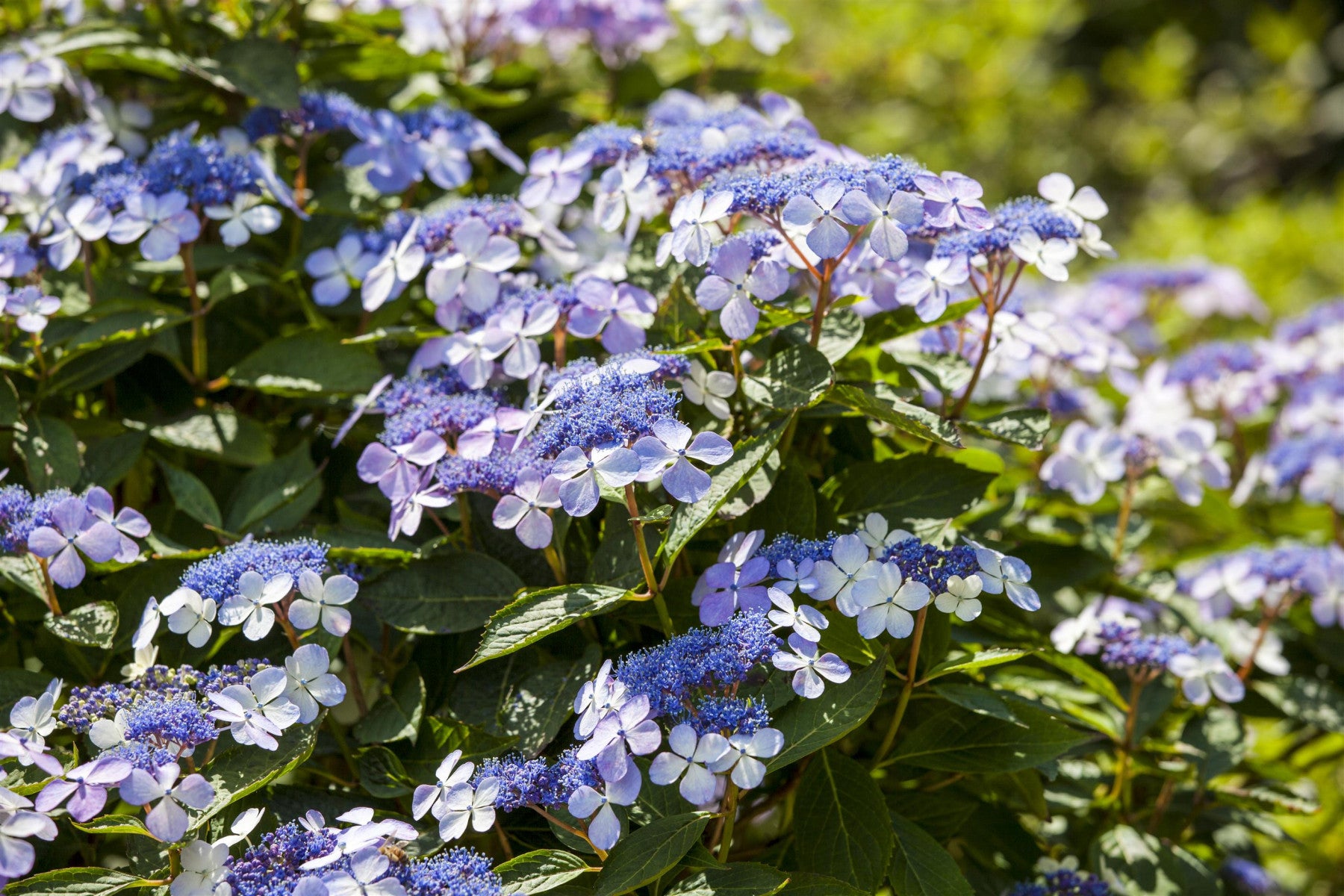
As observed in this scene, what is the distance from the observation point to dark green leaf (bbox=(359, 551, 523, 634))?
1.20 metres

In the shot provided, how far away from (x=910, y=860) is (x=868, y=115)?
3.36m

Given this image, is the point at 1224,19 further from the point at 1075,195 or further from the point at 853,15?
the point at 1075,195

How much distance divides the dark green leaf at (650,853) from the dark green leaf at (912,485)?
453 mm

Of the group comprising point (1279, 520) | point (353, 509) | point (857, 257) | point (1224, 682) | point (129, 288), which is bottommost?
point (1279, 520)

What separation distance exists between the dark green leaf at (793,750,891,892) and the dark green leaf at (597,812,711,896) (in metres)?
0.19

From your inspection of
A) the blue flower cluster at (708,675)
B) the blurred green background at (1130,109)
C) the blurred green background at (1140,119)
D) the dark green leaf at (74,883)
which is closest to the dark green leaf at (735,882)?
the blue flower cluster at (708,675)

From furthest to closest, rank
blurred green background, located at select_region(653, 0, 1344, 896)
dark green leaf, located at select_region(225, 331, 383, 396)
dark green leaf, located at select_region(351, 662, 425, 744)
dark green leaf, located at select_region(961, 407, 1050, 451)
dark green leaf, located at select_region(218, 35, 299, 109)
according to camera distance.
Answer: blurred green background, located at select_region(653, 0, 1344, 896)
dark green leaf, located at select_region(218, 35, 299, 109)
dark green leaf, located at select_region(225, 331, 383, 396)
dark green leaf, located at select_region(961, 407, 1050, 451)
dark green leaf, located at select_region(351, 662, 425, 744)

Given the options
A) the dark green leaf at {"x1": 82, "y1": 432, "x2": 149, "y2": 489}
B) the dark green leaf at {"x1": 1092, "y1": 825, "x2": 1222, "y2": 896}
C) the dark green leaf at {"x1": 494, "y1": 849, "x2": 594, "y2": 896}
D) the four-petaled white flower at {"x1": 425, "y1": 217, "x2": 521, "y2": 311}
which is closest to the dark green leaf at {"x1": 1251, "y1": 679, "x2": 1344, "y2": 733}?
the dark green leaf at {"x1": 1092, "y1": 825, "x2": 1222, "y2": 896}

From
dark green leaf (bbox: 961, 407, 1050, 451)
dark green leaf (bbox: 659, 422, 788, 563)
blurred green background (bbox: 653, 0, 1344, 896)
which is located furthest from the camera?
blurred green background (bbox: 653, 0, 1344, 896)

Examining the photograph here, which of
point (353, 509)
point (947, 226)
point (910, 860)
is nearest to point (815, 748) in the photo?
point (910, 860)

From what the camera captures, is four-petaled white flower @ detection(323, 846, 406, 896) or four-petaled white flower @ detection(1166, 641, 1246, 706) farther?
four-petaled white flower @ detection(1166, 641, 1246, 706)

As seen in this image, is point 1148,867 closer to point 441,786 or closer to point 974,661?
point 974,661

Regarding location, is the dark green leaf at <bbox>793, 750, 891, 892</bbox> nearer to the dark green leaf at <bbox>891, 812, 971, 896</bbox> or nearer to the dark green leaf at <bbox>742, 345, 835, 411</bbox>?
the dark green leaf at <bbox>891, 812, 971, 896</bbox>

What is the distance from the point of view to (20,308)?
1.34 metres
